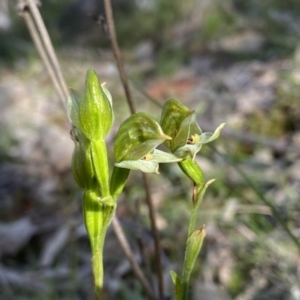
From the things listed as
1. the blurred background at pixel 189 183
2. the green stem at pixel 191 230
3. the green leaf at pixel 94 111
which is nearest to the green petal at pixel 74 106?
the green leaf at pixel 94 111

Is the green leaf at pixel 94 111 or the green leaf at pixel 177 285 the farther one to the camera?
the green leaf at pixel 177 285

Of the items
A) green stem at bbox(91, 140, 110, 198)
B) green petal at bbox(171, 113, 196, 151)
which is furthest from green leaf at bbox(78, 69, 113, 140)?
green petal at bbox(171, 113, 196, 151)

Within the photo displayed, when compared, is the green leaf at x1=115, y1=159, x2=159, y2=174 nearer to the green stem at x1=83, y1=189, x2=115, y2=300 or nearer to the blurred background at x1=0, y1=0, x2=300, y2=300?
the green stem at x1=83, y1=189, x2=115, y2=300

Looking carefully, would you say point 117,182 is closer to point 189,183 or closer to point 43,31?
point 43,31

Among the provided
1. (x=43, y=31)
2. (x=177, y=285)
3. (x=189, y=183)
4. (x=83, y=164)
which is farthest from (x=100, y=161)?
(x=189, y=183)

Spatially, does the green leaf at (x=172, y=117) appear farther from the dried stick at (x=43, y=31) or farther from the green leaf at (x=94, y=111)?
the dried stick at (x=43, y=31)

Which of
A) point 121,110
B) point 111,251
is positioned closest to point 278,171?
point 111,251
